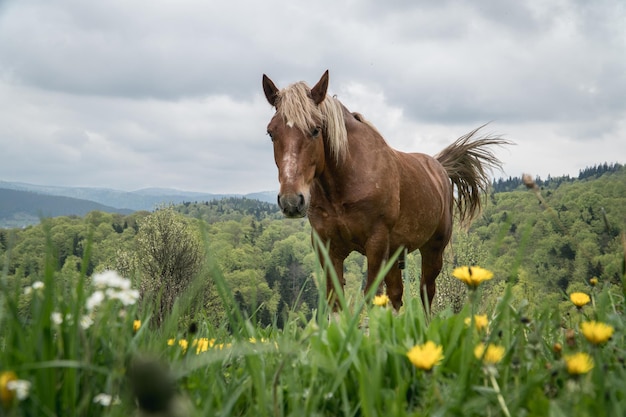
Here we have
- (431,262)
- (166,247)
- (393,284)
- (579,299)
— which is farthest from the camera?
(166,247)

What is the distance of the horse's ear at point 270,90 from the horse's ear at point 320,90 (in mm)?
395

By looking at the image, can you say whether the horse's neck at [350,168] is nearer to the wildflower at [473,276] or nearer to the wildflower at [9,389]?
the wildflower at [473,276]

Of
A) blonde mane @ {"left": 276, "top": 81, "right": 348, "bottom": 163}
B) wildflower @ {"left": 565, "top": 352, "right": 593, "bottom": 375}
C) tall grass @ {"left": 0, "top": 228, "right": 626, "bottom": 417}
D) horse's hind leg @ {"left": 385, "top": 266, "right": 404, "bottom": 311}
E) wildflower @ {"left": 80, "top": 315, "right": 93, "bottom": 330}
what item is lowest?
horse's hind leg @ {"left": 385, "top": 266, "right": 404, "bottom": 311}

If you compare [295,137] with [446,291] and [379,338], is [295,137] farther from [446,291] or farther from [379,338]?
[446,291]

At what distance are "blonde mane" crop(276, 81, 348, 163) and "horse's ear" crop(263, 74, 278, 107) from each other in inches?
8.5

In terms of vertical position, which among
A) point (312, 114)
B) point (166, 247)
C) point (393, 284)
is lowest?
point (166, 247)

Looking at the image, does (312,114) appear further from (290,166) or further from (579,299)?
(579,299)

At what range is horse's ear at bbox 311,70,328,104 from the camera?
475 centimetres

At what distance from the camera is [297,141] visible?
173 inches

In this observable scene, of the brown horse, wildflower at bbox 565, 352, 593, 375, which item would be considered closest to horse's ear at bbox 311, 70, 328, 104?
the brown horse

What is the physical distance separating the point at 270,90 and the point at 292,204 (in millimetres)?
1494

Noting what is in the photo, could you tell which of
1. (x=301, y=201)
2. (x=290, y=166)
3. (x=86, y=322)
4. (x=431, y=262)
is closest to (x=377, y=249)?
(x=301, y=201)

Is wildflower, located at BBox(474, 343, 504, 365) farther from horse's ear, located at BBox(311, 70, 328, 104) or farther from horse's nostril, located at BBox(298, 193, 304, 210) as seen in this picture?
horse's ear, located at BBox(311, 70, 328, 104)

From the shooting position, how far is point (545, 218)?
265ft
